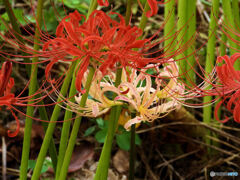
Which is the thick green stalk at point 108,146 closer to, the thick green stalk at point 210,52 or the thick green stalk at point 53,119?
the thick green stalk at point 53,119

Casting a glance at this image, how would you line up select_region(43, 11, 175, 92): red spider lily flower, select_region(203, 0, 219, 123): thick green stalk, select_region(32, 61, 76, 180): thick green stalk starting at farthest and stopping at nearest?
select_region(203, 0, 219, 123): thick green stalk, select_region(32, 61, 76, 180): thick green stalk, select_region(43, 11, 175, 92): red spider lily flower

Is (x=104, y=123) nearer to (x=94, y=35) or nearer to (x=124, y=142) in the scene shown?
(x=124, y=142)

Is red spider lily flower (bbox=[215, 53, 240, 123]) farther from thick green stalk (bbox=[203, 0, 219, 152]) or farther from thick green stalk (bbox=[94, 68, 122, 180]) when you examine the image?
thick green stalk (bbox=[203, 0, 219, 152])

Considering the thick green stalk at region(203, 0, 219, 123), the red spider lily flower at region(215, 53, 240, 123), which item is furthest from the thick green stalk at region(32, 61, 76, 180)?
the thick green stalk at region(203, 0, 219, 123)

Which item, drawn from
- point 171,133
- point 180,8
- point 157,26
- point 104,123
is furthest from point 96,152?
point 157,26

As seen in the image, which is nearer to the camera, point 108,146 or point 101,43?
point 101,43

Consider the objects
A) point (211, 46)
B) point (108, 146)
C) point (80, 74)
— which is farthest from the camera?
point (211, 46)

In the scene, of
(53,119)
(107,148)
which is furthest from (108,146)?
(53,119)

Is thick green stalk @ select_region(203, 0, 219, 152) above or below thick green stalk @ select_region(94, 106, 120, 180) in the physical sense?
above

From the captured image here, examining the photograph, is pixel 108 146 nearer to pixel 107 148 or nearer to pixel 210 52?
pixel 107 148

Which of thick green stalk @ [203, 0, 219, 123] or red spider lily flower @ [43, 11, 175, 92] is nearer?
red spider lily flower @ [43, 11, 175, 92]

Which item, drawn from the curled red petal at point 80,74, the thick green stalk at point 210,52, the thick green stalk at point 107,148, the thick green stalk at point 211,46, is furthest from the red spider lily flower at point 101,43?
the thick green stalk at point 210,52

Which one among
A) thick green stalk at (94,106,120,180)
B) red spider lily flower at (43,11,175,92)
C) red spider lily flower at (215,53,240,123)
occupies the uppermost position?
red spider lily flower at (43,11,175,92)
